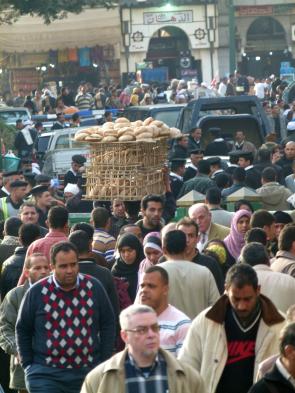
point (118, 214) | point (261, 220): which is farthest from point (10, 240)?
point (118, 214)

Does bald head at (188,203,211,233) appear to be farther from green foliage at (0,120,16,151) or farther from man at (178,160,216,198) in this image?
green foliage at (0,120,16,151)

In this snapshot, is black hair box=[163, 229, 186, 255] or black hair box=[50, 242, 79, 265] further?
black hair box=[163, 229, 186, 255]

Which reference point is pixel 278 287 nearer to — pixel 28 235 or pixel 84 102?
pixel 28 235

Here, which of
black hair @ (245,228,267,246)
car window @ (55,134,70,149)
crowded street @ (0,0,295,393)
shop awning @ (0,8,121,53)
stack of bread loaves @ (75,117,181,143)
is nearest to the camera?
crowded street @ (0,0,295,393)

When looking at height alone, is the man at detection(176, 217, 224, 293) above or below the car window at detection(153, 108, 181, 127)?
above

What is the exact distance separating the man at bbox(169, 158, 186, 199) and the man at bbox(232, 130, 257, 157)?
3445 mm

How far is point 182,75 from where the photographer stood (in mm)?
60406

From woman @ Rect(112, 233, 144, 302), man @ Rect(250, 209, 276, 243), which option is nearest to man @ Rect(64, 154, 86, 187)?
man @ Rect(250, 209, 276, 243)

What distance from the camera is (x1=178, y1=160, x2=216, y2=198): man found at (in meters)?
17.7

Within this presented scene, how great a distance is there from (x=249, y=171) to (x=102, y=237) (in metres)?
5.56

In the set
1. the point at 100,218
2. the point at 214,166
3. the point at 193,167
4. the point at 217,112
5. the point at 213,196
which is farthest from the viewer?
the point at 217,112

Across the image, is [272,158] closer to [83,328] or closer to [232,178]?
[232,178]

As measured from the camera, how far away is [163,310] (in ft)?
30.0

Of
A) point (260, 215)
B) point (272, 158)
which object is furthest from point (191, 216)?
point (272, 158)
